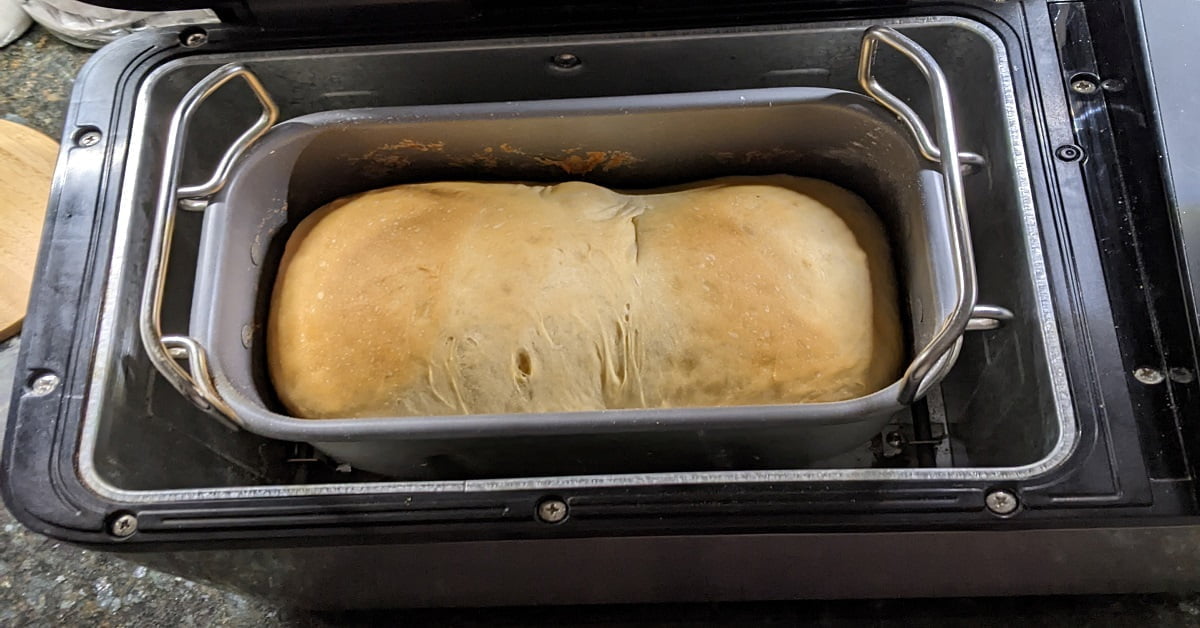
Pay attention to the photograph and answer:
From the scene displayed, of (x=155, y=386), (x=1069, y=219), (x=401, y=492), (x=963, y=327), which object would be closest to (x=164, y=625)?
(x=155, y=386)

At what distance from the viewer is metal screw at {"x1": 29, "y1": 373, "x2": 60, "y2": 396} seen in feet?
2.72

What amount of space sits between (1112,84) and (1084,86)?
3cm

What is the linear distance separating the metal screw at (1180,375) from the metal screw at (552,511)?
555 millimetres

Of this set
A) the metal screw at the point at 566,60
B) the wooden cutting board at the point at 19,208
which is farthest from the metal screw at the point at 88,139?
the metal screw at the point at 566,60

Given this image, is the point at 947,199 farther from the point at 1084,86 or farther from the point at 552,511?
the point at 552,511

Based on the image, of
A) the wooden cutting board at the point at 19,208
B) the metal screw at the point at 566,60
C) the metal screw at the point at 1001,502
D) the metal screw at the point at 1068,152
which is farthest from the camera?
the wooden cutting board at the point at 19,208

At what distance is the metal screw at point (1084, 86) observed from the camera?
92 centimetres

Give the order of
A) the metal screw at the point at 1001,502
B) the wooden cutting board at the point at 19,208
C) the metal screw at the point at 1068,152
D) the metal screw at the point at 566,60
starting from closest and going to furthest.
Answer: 1. the metal screw at the point at 1001,502
2. the metal screw at the point at 1068,152
3. the metal screw at the point at 566,60
4. the wooden cutting board at the point at 19,208

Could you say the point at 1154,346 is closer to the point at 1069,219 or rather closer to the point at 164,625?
the point at 1069,219

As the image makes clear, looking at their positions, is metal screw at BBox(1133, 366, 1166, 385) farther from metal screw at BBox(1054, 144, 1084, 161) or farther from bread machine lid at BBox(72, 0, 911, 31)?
bread machine lid at BBox(72, 0, 911, 31)

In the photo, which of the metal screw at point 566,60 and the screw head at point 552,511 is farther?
the metal screw at point 566,60

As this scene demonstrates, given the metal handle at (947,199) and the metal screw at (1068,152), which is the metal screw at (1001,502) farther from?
the metal screw at (1068,152)

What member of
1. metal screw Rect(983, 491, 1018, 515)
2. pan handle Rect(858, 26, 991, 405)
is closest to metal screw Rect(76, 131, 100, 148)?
pan handle Rect(858, 26, 991, 405)

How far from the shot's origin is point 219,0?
94 cm
